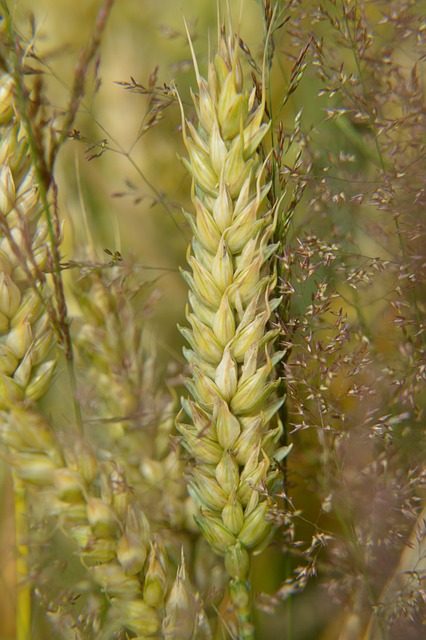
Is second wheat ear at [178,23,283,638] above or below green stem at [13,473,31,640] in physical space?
above

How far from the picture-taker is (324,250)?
1.71 ft

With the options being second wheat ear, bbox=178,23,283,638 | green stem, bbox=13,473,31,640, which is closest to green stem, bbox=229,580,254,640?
second wheat ear, bbox=178,23,283,638

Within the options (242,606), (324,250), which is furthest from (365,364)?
(242,606)

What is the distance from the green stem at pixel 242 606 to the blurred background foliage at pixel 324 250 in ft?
0.07

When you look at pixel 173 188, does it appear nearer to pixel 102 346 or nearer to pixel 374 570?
pixel 102 346

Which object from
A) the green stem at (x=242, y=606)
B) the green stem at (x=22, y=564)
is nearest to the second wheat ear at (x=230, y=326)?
the green stem at (x=242, y=606)

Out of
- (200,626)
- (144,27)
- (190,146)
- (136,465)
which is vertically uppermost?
(144,27)

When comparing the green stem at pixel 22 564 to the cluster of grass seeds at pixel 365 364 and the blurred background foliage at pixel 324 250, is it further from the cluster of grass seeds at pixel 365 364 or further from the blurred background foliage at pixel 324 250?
the cluster of grass seeds at pixel 365 364

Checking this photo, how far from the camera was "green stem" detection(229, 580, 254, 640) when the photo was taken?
46cm

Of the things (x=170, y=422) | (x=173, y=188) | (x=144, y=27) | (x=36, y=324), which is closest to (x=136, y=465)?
(x=170, y=422)

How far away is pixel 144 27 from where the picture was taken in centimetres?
88

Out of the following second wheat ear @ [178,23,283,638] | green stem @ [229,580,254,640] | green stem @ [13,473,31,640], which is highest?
second wheat ear @ [178,23,283,638]

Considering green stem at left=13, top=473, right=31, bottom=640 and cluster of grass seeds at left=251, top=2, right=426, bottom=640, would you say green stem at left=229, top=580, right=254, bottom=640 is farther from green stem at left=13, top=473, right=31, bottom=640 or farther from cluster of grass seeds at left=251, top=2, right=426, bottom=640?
green stem at left=13, top=473, right=31, bottom=640

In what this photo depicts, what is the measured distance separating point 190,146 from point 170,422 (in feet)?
0.73
